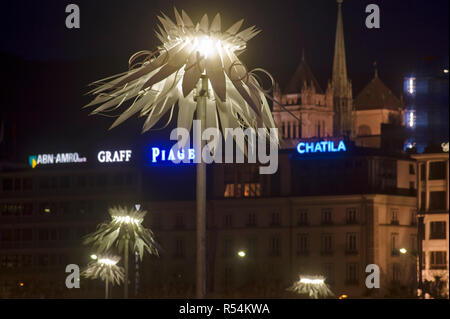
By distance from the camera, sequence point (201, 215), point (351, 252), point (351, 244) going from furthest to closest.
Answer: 1. point (351, 244)
2. point (351, 252)
3. point (201, 215)

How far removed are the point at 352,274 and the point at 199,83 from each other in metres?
162

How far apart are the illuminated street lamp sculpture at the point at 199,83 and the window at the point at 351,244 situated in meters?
161

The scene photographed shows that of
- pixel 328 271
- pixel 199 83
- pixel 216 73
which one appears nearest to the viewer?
pixel 216 73

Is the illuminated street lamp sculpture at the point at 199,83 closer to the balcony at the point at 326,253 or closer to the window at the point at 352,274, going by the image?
the window at the point at 352,274

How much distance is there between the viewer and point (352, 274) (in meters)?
195

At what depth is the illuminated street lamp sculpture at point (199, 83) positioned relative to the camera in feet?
115

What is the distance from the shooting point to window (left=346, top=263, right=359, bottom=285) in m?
193

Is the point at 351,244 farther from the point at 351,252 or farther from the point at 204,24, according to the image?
the point at 204,24

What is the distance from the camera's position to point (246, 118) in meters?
37.8

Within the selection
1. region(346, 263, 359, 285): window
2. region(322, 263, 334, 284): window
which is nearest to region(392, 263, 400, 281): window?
region(346, 263, 359, 285): window

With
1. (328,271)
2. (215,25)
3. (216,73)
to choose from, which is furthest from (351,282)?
(216,73)

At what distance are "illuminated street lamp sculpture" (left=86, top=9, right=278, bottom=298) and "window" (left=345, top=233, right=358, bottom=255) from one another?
161 meters
